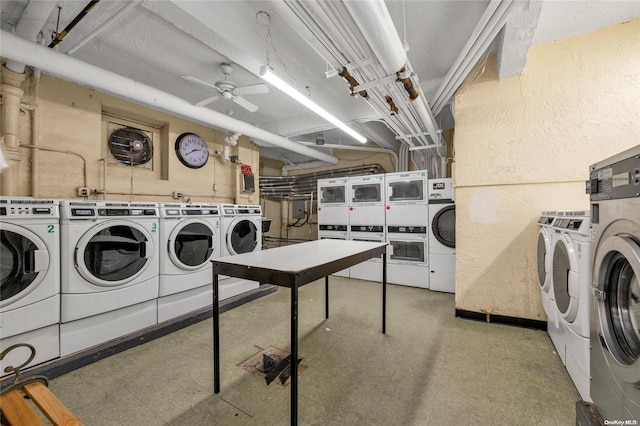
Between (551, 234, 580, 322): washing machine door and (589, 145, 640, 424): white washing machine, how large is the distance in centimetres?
20

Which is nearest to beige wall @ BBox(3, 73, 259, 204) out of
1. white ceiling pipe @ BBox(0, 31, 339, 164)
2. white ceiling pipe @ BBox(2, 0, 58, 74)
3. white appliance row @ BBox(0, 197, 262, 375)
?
white ceiling pipe @ BBox(0, 31, 339, 164)

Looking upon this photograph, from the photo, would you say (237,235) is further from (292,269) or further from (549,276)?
(549,276)

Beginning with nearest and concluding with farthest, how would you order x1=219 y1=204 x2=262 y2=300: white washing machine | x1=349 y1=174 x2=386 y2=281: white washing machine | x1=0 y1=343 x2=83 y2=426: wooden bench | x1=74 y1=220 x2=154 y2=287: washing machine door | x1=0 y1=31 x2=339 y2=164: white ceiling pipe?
x1=0 y1=343 x2=83 y2=426: wooden bench < x1=0 y1=31 x2=339 y2=164: white ceiling pipe < x1=74 y1=220 x2=154 y2=287: washing machine door < x1=219 y1=204 x2=262 y2=300: white washing machine < x1=349 y1=174 x2=386 y2=281: white washing machine

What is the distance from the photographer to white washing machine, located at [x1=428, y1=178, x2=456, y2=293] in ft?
12.4

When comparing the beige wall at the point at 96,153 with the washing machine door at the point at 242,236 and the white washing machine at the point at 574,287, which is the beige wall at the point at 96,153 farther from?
the white washing machine at the point at 574,287

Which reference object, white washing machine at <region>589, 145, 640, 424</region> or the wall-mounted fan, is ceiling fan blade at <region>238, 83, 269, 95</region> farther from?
white washing machine at <region>589, 145, 640, 424</region>

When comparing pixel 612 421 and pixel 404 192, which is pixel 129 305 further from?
pixel 404 192

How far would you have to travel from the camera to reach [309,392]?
5.60 ft

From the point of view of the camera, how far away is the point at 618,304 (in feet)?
4.02

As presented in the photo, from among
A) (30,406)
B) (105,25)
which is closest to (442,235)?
(30,406)

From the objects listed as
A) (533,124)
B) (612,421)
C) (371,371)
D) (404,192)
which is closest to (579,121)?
(533,124)

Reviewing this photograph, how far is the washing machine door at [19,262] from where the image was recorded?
5.77 feet

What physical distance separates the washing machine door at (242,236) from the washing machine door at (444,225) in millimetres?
2626

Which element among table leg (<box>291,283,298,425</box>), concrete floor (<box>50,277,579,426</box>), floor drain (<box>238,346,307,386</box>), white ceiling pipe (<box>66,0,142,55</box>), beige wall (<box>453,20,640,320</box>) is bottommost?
concrete floor (<box>50,277,579,426</box>)
